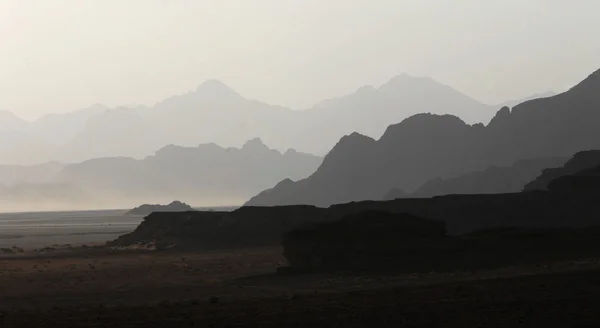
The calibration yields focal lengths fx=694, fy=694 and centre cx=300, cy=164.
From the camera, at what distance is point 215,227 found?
A: 290 ft

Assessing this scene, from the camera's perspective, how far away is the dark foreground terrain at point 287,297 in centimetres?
2744

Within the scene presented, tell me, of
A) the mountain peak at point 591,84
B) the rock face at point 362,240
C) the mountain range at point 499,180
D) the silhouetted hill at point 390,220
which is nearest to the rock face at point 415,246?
the rock face at point 362,240

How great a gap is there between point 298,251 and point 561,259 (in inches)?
775

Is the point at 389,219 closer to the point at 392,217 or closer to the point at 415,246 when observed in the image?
the point at 392,217

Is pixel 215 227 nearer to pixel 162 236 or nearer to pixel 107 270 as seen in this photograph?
pixel 162 236

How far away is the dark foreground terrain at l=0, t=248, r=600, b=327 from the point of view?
27.4 meters

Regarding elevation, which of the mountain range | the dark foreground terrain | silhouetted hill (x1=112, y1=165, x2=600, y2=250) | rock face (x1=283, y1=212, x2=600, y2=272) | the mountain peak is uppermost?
the mountain peak

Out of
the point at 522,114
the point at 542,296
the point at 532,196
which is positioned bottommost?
the point at 542,296

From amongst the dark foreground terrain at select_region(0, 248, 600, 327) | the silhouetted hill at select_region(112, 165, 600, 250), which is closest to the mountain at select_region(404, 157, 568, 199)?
the silhouetted hill at select_region(112, 165, 600, 250)

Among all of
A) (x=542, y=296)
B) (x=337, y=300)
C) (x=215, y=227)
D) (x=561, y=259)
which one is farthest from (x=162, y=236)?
(x=542, y=296)

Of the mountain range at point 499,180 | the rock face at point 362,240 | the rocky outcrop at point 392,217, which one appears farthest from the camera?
the mountain range at point 499,180

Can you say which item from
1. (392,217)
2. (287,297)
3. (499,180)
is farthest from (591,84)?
(287,297)

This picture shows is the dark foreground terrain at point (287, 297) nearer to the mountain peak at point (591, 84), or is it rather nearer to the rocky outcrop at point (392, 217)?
the rocky outcrop at point (392, 217)

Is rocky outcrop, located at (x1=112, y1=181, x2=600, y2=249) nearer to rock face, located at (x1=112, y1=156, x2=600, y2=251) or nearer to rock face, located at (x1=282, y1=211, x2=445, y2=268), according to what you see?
rock face, located at (x1=112, y1=156, x2=600, y2=251)
